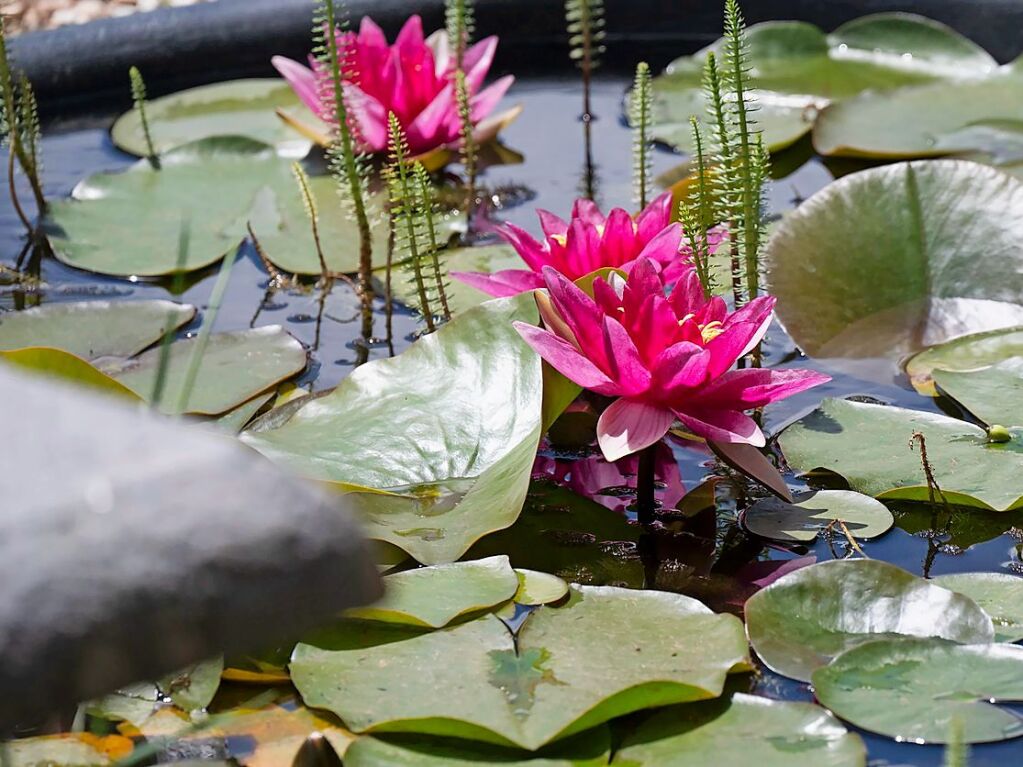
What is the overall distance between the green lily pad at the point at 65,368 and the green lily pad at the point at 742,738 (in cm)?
61

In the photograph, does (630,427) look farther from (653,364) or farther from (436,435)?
(436,435)

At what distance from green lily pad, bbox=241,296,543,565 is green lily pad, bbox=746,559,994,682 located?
239mm

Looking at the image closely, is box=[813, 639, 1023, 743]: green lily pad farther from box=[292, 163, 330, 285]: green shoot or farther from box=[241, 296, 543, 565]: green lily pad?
box=[292, 163, 330, 285]: green shoot

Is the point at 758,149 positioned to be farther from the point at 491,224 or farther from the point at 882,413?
the point at 491,224

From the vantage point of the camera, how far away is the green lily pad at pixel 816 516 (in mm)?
1194

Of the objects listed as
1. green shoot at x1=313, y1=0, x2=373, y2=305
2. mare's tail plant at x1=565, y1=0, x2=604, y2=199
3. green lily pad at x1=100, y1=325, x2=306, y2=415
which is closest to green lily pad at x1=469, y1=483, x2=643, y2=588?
green lily pad at x1=100, y1=325, x2=306, y2=415

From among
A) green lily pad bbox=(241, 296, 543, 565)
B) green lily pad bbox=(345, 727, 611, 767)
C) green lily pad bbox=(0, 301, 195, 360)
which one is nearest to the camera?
green lily pad bbox=(345, 727, 611, 767)

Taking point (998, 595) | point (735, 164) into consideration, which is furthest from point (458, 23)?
point (998, 595)

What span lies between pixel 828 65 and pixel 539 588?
1.80 m

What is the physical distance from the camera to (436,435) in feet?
4.14

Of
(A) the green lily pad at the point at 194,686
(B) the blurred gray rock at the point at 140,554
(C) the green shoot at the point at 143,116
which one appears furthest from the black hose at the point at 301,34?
(B) the blurred gray rock at the point at 140,554

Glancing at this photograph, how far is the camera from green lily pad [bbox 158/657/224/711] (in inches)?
38.3

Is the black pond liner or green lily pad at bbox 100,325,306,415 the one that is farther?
the black pond liner

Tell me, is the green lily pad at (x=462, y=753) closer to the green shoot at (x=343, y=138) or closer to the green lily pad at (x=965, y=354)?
the green lily pad at (x=965, y=354)
